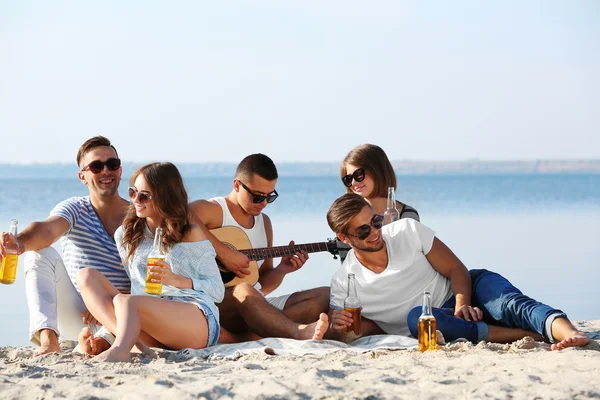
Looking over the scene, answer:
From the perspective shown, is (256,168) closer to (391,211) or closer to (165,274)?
(391,211)

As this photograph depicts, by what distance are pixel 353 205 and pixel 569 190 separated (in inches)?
1553

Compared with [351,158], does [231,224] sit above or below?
below

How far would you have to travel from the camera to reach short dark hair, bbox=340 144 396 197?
6.89 meters

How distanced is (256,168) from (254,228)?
18.5 inches

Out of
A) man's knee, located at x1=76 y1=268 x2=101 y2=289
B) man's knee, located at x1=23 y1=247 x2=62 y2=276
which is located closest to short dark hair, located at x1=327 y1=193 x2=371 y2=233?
man's knee, located at x1=76 y1=268 x2=101 y2=289

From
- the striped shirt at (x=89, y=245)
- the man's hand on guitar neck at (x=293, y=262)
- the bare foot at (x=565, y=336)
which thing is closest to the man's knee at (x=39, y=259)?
the striped shirt at (x=89, y=245)

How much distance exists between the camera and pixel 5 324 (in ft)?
28.4

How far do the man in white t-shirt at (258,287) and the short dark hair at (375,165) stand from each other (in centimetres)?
63

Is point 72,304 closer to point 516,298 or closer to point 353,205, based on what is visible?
point 353,205

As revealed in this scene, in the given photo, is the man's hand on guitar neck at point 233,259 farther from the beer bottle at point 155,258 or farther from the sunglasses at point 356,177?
the sunglasses at point 356,177

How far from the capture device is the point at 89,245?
6266 millimetres

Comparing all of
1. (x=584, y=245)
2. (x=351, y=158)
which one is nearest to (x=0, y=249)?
(x=351, y=158)

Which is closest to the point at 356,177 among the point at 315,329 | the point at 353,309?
the point at 353,309

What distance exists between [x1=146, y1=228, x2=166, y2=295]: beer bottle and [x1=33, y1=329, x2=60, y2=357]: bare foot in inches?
28.8
